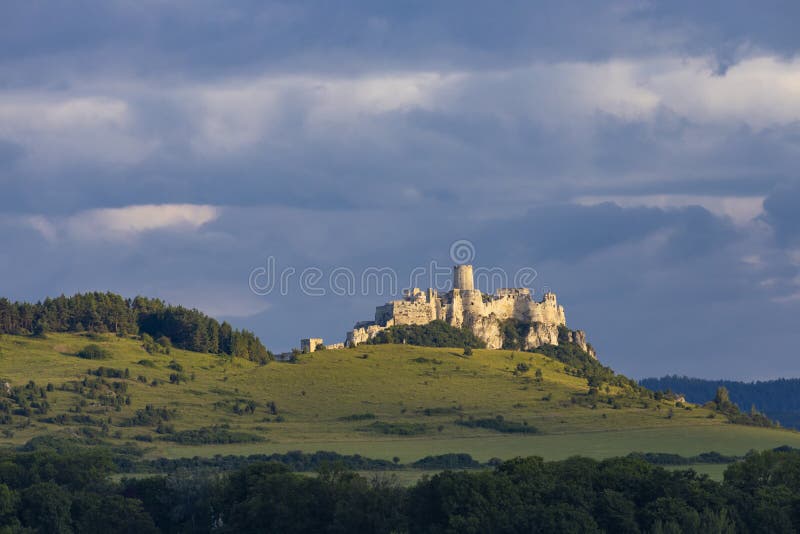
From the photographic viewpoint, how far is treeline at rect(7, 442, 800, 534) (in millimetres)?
88938

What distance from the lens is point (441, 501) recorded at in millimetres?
93562

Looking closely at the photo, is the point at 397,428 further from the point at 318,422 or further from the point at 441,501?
the point at 441,501

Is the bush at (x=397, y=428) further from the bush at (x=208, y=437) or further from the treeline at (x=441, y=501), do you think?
the treeline at (x=441, y=501)

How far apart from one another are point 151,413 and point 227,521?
84546 mm

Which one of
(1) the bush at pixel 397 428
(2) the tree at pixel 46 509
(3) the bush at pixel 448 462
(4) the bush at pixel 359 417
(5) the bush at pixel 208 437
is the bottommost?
(2) the tree at pixel 46 509

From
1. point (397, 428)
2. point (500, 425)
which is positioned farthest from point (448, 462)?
point (500, 425)

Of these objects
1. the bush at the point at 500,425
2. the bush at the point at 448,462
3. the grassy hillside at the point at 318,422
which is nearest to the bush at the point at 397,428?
the grassy hillside at the point at 318,422

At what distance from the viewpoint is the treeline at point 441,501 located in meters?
88.9

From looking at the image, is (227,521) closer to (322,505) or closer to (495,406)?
(322,505)

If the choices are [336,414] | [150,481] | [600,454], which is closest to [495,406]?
[336,414]

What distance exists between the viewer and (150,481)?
108m

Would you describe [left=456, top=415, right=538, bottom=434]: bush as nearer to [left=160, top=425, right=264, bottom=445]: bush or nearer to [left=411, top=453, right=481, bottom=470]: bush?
[left=411, top=453, right=481, bottom=470]: bush

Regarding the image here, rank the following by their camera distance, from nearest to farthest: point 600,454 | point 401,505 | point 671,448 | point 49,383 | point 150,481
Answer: point 401,505 < point 150,481 < point 600,454 < point 671,448 < point 49,383

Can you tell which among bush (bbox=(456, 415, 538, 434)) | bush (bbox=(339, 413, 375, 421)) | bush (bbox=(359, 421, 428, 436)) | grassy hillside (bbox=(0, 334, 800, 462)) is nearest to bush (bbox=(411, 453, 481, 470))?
grassy hillside (bbox=(0, 334, 800, 462))
